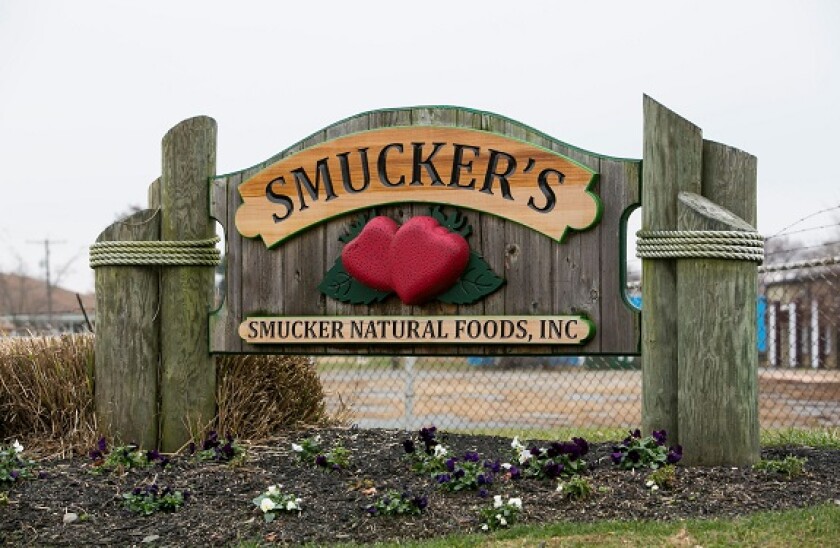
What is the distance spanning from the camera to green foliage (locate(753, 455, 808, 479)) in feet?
19.5

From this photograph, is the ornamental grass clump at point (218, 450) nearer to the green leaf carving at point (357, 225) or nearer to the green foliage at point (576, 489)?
the green leaf carving at point (357, 225)

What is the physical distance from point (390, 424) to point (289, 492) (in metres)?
9.35

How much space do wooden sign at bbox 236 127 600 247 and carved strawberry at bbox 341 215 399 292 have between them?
165mm

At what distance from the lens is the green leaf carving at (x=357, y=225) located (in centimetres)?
708

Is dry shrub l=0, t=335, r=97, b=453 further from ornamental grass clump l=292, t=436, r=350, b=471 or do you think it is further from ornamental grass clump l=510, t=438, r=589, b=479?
ornamental grass clump l=510, t=438, r=589, b=479

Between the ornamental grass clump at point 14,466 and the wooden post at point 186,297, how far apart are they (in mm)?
944

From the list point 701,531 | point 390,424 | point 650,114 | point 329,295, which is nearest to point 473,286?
point 329,295

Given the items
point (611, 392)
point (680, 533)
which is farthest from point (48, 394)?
point (611, 392)

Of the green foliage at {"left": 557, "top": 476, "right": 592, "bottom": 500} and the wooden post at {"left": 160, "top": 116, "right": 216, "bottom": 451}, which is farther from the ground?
the wooden post at {"left": 160, "top": 116, "right": 216, "bottom": 451}

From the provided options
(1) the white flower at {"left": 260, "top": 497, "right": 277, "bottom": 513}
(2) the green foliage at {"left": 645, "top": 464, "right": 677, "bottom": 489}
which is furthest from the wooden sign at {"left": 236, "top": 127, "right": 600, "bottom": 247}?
(1) the white flower at {"left": 260, "top": 497, "right": 277, "bottom": 513}

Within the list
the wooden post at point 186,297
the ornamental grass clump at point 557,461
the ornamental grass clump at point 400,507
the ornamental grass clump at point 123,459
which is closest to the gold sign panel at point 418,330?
the wooden post at point 186,297

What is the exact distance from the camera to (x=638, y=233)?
6.40m

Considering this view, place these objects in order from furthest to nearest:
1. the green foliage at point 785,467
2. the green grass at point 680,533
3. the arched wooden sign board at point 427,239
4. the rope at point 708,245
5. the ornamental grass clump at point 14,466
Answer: the arched wooden sign board at point 427,239
the ornamental grass clump at point 14,466
the rope at point 708,245
the green foliage at point 785,467
the green grass at point 680,533

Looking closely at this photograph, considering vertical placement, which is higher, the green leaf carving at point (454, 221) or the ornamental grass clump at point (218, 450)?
the green leaf carving at point (454, 221)
